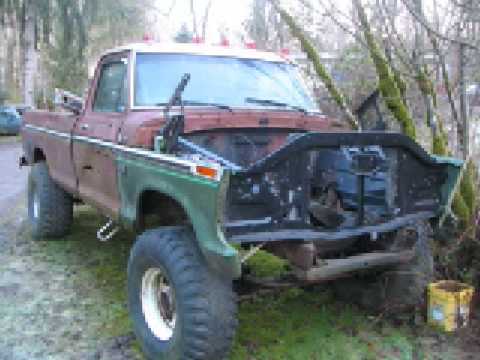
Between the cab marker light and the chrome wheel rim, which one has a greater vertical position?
the cab marker light

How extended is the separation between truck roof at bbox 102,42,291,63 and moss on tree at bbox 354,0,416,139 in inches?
35.4

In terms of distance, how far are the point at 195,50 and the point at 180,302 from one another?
2.55 m

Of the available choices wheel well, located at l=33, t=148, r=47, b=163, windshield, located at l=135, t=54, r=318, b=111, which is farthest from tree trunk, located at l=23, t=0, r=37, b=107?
windshield, located at l=135, t=54, r=318, b=111

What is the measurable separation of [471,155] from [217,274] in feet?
9.46

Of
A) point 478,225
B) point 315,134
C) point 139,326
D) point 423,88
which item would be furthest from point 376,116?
point 139,326

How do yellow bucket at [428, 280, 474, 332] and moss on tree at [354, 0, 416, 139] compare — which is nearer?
yellow bucket at [428, 280, 474, 332]

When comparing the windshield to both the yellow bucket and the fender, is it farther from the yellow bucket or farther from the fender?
the yellow bucket

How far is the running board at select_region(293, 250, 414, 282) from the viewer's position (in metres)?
3.52

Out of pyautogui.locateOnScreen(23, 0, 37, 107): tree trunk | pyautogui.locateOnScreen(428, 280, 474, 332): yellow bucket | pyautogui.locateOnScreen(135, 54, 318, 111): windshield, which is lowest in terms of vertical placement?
pyautogui.locateOnScreen(428, 280, 474, 332): yellow bucket

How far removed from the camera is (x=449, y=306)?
423 cm

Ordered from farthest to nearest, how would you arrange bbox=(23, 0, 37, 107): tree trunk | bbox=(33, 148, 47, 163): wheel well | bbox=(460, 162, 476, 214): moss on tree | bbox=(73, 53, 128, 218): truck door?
bbox=(23, 0, 37, 107): tree trunk, bbox=(33, 148, 47, 163): wheel well, bbox=(460, 162, 476, 214): moss on tree, bbox=(73, 53, 128, 218): truck door

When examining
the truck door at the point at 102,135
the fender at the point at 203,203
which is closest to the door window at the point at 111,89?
the truck door at the point at 102,135

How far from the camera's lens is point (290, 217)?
11.3 ft

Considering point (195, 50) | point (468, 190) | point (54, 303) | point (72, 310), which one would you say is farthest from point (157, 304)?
point (468, 190)
